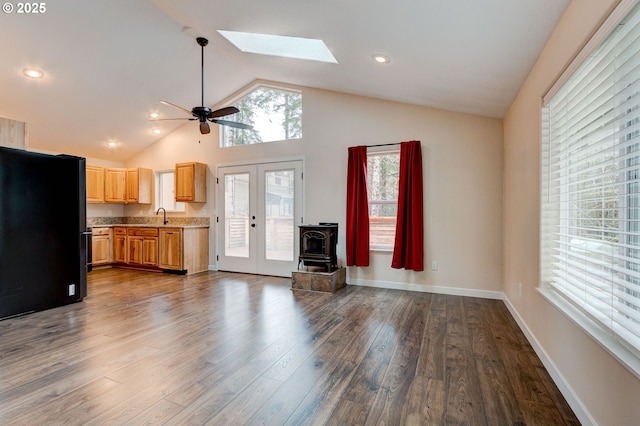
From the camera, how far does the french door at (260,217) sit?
5.40 meters

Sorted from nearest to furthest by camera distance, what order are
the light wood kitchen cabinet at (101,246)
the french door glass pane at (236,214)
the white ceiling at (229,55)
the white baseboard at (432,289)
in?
the white ceiling at (229,55), the white baseboard at (432,289), the french door glass pane at (236,214), the light wood kitchen cabinet at (101,246)

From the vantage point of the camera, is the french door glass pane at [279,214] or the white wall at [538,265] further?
the french door glass pane at [279,214]

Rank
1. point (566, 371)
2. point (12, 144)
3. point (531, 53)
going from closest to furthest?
point (566, 371)
point (531, 53)
point (12, 144)

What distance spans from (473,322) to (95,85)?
6171 millimetres

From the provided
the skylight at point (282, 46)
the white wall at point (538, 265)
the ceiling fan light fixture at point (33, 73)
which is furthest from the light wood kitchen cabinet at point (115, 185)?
the white wall at point (538, 265)

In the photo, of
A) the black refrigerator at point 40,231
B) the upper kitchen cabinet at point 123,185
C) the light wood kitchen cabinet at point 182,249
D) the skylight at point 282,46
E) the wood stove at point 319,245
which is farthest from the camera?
the upper kitchen cabinet at point 123,185

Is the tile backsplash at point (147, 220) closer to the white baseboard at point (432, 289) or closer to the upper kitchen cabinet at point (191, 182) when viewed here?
the upper kitchen cabinet at point (191, 182)

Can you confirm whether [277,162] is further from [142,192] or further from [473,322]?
[473,322]

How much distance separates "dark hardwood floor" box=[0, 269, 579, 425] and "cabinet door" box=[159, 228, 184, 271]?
1.83 metres

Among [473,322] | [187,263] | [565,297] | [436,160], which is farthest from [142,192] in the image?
[565,297]

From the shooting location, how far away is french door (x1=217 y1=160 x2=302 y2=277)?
17.7 ft

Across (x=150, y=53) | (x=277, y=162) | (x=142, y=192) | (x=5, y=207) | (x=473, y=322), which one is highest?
(x=150, y=53)

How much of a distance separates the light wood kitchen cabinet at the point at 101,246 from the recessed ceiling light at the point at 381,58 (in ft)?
20.8

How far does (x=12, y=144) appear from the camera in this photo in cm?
345
